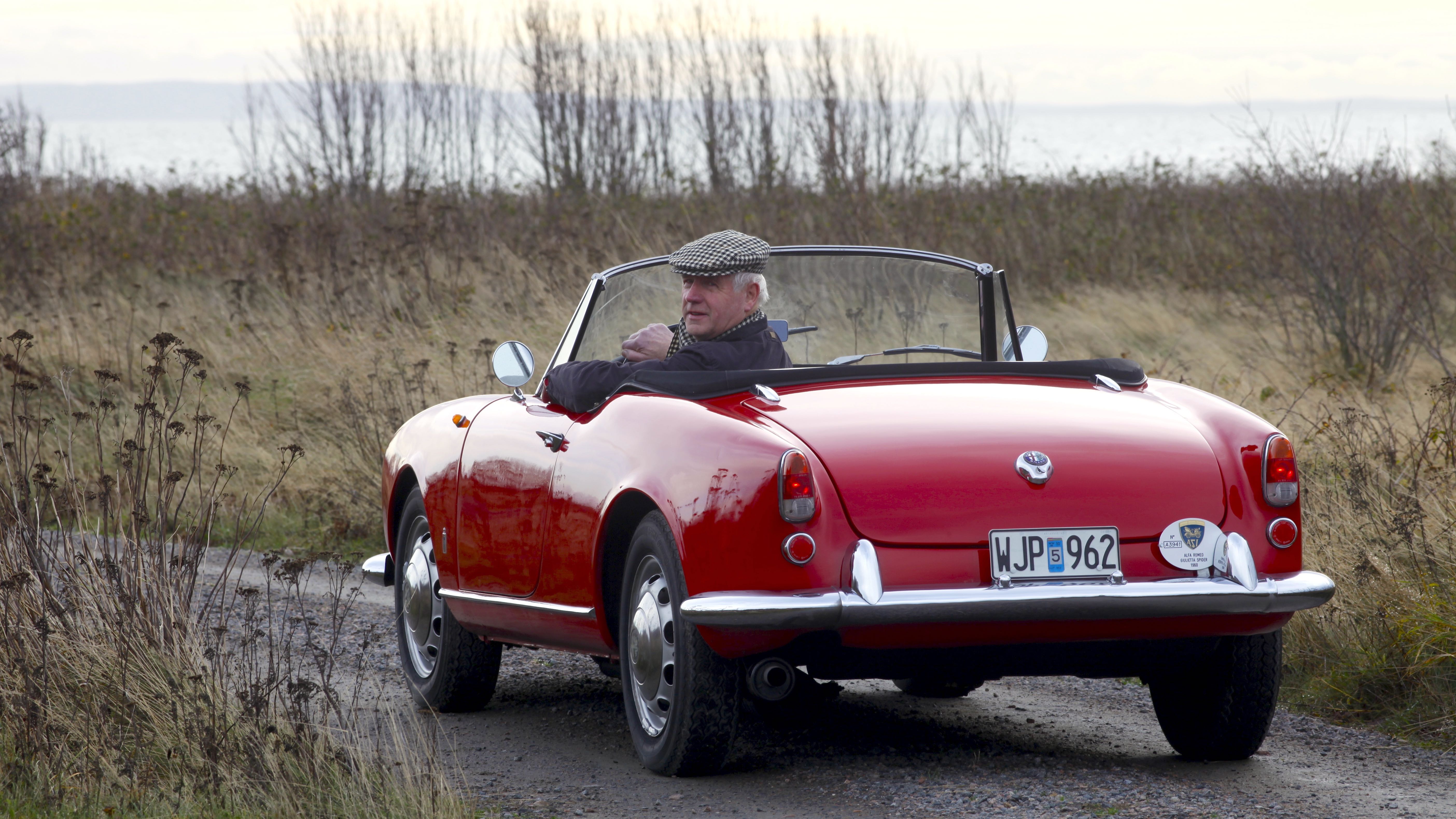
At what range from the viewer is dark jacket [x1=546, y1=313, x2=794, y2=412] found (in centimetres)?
499

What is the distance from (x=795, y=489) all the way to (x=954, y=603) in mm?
464

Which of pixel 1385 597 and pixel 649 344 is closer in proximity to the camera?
pixel 649 344

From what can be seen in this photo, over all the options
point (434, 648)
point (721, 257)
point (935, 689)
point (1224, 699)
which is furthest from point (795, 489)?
point (434, 648)

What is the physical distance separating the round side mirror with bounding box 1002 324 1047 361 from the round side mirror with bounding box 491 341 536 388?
1.63 meters

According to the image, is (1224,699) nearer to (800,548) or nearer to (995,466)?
(995,466)

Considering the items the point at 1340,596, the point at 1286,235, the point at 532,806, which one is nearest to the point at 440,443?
the point at 532,806

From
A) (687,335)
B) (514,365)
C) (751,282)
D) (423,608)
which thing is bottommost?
(423,608)

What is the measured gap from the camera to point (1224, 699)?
15.4ft

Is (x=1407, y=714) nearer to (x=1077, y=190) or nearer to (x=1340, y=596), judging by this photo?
(x=1340, y=596)

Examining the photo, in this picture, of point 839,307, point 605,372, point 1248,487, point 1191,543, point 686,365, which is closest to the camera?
point 1191,543

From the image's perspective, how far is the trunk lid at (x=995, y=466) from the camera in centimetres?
402

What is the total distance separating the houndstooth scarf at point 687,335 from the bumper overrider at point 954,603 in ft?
4.27

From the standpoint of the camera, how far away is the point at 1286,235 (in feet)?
52.3

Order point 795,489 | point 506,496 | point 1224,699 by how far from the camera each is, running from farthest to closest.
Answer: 1. point 506,496
2. point 1224,699
3. point 795,489
